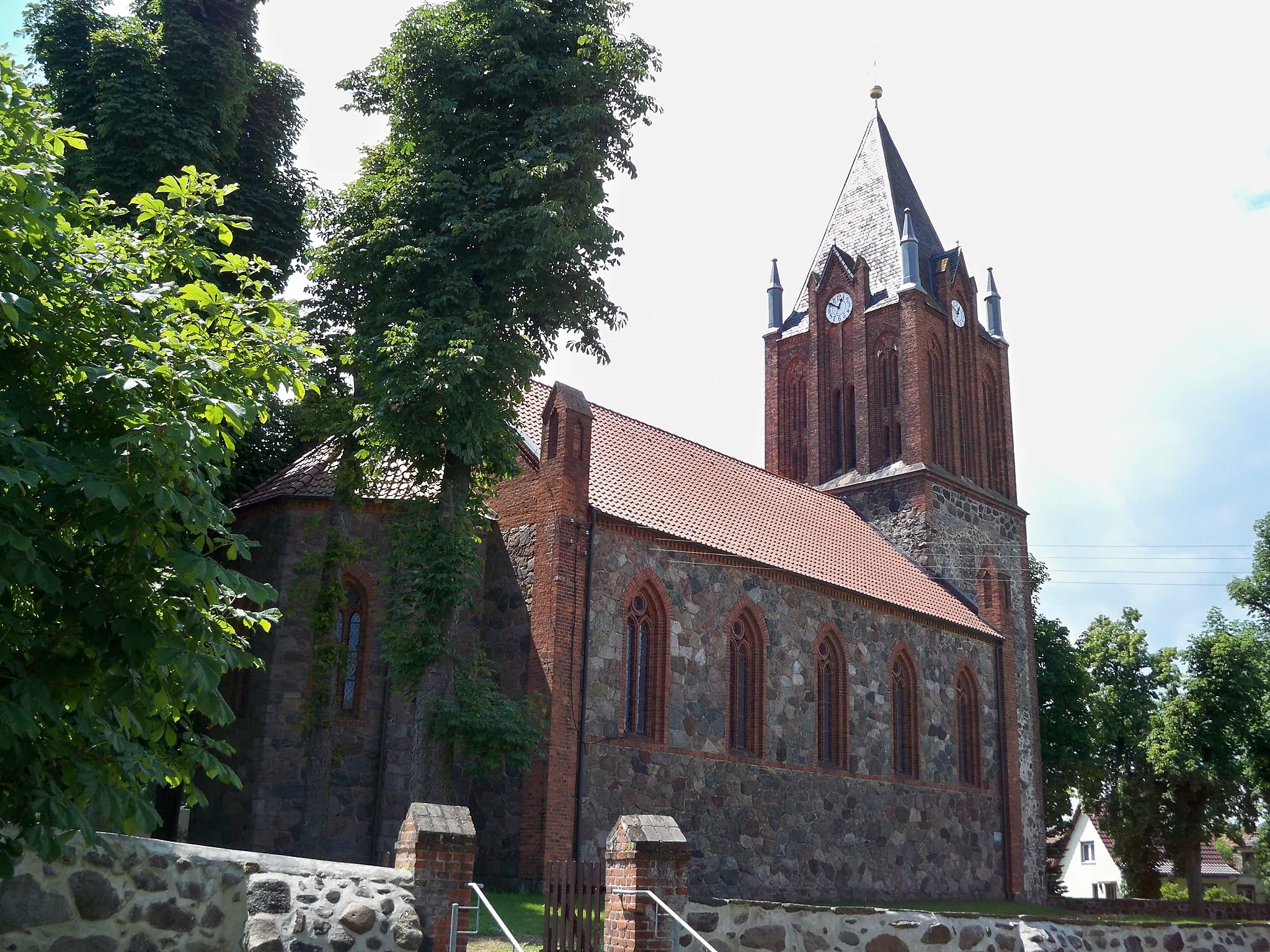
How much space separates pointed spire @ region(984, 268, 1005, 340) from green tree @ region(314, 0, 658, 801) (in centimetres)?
2490

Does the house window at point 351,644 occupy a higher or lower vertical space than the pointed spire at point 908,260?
lower

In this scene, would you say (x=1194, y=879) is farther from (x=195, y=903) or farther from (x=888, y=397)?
(x=195, y=903)

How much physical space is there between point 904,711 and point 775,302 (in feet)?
59.3

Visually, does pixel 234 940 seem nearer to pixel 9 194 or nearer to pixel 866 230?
pixel 9 194

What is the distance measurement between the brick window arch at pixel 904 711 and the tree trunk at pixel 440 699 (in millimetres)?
13568

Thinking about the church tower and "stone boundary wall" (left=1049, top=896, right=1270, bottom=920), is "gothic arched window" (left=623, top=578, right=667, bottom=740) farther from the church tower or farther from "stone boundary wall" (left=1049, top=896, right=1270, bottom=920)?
"stone boundary wall" (left=1049, top=896, right=1270, bottom=920)

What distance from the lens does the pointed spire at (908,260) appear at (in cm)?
3756

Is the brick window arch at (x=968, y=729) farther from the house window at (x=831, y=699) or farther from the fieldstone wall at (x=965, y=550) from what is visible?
the house window at (x=831, y=699)

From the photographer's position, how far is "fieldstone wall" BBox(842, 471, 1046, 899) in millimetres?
32625

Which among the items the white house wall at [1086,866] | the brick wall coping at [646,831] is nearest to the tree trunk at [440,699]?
the brick wall coping at [646,831]

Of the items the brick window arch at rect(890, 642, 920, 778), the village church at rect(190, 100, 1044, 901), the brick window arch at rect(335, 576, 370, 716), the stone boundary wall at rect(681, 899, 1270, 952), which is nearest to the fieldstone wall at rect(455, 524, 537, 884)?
the village church at rect(190, 100, 1044, 901)

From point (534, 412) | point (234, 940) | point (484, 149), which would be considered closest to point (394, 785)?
point (534, 412)

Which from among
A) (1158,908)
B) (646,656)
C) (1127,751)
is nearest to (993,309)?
(1127,751)

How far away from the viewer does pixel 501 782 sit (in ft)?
66.4
